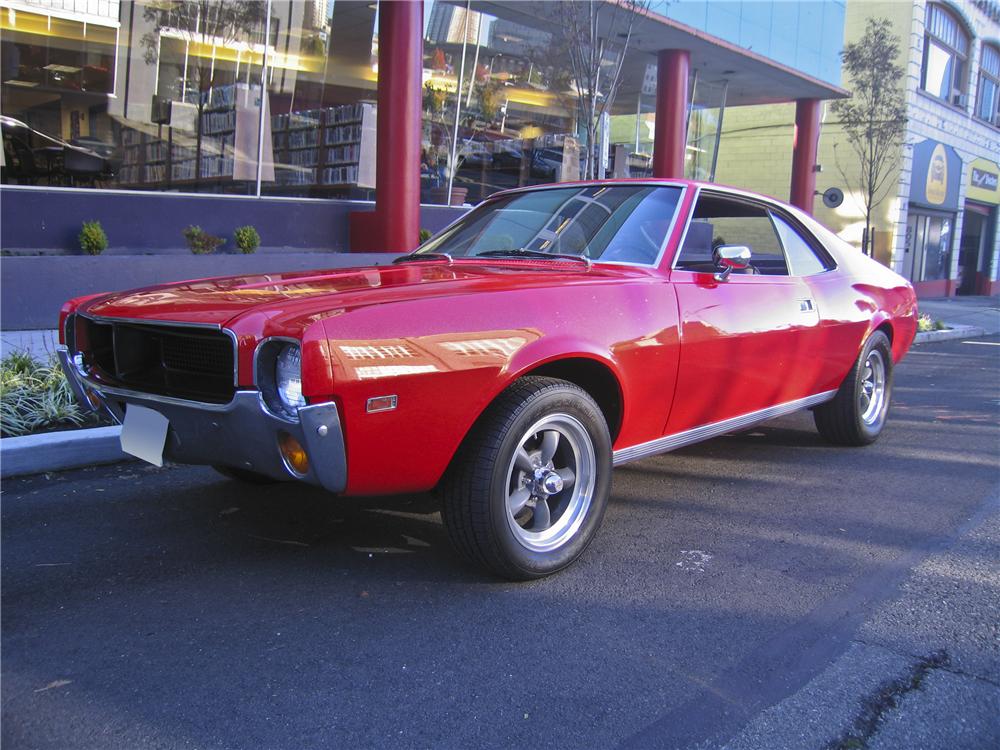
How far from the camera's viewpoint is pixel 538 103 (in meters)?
14.6

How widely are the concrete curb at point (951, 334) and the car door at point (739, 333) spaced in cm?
942

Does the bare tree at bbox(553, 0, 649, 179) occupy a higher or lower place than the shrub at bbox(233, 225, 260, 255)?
higher

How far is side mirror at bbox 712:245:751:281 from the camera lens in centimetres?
374

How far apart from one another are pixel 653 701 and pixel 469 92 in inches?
503

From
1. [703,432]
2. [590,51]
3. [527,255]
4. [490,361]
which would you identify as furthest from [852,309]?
[590,51]

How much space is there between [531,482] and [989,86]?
1279 inches

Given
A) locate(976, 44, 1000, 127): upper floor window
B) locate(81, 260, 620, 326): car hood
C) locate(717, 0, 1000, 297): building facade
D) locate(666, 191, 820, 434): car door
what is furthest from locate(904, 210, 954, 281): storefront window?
locate(81, 260, 620, 326): car hood

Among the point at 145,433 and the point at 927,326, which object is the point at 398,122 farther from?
the point at 927,326

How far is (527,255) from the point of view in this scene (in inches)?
154

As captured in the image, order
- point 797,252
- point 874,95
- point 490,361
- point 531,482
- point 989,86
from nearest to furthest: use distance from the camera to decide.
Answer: point 490,361 → point 531,482 → point 797,252 → point 874,95 → point 989,86

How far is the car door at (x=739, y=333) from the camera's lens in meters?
3.68

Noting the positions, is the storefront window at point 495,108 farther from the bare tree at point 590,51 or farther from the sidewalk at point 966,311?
the sidewalk at point 966,311

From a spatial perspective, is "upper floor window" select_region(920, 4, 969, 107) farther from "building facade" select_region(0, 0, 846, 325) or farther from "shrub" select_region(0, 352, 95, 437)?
"shrub" select_region(0, 352, 95, 437)

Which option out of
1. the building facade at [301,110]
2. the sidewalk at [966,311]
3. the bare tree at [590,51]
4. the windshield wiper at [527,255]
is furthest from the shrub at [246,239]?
the sidewalk at [966,311]
